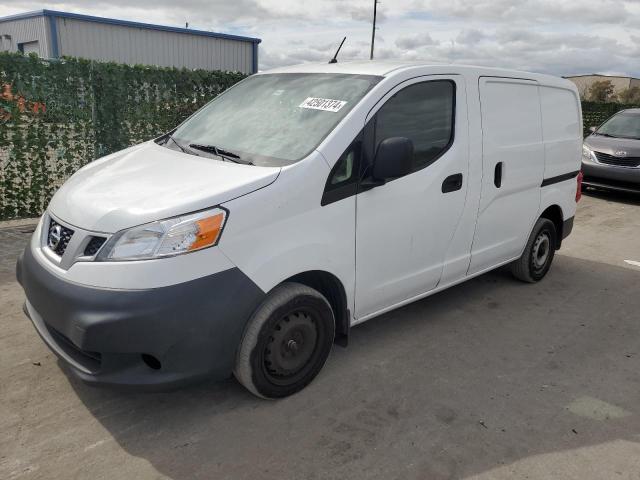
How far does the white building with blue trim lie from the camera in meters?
18.6

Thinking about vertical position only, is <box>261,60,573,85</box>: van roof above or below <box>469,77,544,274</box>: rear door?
above

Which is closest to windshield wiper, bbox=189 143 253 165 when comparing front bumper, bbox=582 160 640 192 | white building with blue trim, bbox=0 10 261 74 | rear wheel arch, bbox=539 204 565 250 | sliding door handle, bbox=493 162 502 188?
sliding door handle, bbox=493 162 502 188

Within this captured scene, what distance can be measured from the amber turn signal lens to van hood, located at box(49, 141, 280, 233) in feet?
0.24

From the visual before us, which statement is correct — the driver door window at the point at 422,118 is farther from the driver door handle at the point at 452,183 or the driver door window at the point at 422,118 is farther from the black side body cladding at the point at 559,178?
the black side body cladding at the point at 559,178

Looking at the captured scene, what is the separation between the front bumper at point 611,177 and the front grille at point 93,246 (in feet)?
30.4

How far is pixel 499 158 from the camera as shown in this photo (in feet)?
13.7

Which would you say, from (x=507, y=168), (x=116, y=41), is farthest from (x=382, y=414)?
(x=116, y=41)

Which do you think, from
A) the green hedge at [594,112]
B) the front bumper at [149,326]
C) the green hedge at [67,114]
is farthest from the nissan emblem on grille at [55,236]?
the green hedge at [594,112]

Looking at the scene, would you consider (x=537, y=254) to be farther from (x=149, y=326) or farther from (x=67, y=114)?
(x=67, y=114)

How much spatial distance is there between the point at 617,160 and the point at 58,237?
372 inches

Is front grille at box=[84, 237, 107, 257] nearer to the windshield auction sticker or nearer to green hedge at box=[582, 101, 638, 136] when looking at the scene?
the windshield auction sticker

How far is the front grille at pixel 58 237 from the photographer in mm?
2797

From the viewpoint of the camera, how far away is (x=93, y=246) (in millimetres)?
2646

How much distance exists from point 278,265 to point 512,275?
3.27 m
